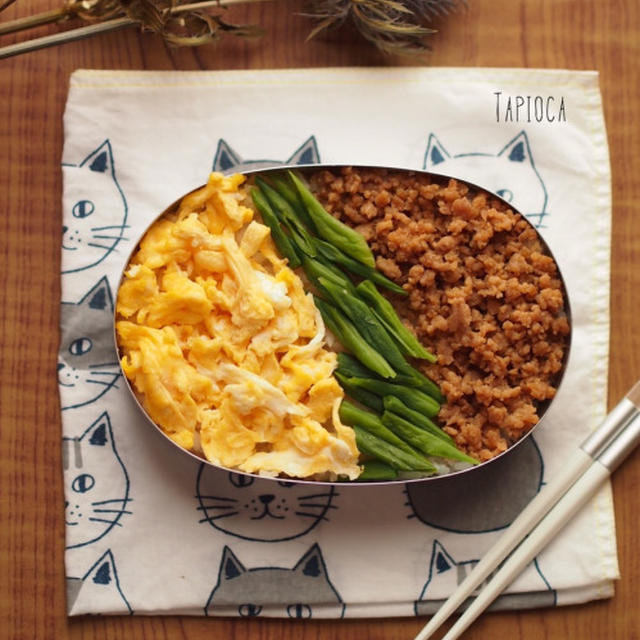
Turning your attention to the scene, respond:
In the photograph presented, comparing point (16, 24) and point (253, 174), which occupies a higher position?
point (16, 24)

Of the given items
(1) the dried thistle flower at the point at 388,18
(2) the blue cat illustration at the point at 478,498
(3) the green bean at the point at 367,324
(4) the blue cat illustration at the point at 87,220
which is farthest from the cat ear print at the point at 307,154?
(2) the blue cat illustration at the point at 478,498

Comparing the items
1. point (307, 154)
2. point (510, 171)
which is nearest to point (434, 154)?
point (510, 171)

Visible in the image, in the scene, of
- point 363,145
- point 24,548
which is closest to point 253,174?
point 363,145

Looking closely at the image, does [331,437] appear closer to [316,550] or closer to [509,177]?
[316,550]

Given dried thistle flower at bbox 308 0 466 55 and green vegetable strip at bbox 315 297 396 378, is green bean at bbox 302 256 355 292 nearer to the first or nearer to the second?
green vegetable strip at bbox 315 297 396 378

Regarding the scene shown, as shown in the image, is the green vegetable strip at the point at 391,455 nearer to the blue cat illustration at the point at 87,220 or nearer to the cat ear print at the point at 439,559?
the cat ear print at the point at 439,559
